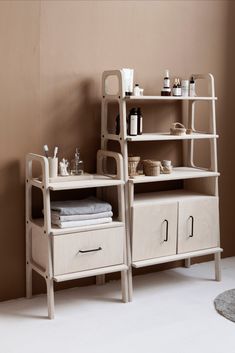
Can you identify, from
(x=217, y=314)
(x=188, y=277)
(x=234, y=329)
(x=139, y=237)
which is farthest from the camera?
(x=188, y=277)

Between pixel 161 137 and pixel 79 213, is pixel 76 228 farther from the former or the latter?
pixel 161 137

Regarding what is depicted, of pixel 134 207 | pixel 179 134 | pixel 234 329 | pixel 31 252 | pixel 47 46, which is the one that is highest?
pixel 47 46

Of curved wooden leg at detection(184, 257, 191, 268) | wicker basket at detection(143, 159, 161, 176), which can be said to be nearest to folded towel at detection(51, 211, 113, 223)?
wicker basket at detection(143, 159, 161, 176)

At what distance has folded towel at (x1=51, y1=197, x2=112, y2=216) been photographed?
266 cm

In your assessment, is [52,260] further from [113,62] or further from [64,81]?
[113,62]

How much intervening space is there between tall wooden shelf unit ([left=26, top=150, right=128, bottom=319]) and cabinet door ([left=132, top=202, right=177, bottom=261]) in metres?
0.08

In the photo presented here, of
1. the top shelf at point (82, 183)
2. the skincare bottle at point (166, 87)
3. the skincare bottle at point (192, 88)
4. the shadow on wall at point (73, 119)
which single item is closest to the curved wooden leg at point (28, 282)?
the top shelf at point (82, 183)

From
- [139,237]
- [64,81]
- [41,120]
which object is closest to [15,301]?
[139,237]

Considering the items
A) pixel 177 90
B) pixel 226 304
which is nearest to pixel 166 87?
pixel 177 90

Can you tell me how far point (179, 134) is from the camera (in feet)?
9.98

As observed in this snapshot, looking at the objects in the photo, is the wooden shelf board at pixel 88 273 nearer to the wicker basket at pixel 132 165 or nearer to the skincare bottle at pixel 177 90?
the wicker basket at pixel 132 165

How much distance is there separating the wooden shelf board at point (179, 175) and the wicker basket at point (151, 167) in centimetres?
3

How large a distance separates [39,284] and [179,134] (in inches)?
45.9

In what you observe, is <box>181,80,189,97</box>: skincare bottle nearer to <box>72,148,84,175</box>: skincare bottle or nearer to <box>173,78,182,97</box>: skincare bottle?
<box>173,78,182,97</box>: skincare bottle
